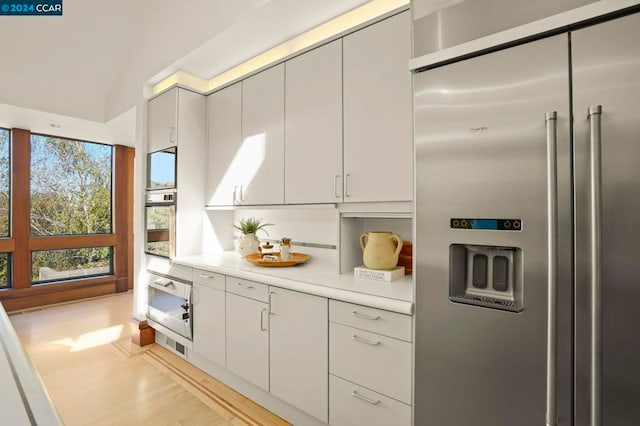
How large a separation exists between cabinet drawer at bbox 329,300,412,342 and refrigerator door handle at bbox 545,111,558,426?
51 centimetres

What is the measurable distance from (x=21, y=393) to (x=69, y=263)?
16.5ft

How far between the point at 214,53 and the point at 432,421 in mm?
2817

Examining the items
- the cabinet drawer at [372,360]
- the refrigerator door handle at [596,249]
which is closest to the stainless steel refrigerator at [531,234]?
the refrigerator door handle at [596,249]

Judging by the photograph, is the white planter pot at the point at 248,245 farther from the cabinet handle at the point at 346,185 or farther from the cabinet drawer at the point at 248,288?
the cabinet handle at the point at 346,185

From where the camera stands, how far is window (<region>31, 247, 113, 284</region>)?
425cm

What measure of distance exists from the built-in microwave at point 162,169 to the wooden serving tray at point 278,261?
1.01m

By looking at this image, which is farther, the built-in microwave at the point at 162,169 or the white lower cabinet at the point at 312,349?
the built-in microwave at the point at 162,169

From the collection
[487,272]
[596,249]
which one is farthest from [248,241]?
[596,249]

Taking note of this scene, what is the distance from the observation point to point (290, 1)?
1916 mm

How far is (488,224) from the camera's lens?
1143 mm

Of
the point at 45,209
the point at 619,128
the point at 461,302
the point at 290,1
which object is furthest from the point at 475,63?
the point at 45,209

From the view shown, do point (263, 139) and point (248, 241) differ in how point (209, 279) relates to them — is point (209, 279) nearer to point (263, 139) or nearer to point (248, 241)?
point (248, 241)

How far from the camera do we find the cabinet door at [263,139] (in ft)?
7.63

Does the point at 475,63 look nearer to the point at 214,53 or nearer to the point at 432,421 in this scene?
the point at 432,421
